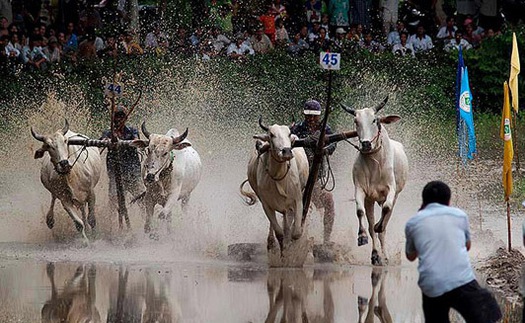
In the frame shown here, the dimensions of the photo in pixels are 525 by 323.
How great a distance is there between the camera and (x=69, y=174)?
17.5 metres

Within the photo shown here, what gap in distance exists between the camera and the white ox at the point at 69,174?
1706cm

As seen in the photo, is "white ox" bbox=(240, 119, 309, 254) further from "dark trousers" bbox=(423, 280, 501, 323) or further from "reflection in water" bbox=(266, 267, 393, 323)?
"dark trousers" bbox=(423, 280, 501, 323)

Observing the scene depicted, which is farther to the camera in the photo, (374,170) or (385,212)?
(374,170)

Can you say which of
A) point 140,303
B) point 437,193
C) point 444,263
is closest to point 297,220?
point 140,303

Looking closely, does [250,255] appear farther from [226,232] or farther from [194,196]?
[194,196]

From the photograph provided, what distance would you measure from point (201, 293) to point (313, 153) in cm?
325

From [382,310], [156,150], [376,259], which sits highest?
[156,150]

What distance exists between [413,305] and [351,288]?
1198mm

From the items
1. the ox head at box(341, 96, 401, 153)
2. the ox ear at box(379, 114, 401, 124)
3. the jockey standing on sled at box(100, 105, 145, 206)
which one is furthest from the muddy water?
the jockey standing on sled at box(100, 105, 145, 206)

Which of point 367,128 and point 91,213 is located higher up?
point 367,128

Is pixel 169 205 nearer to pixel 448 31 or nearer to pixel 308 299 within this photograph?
pixel 308 299

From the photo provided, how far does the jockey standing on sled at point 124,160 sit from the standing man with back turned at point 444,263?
8894 mm

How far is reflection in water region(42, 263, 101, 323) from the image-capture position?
11.7 m

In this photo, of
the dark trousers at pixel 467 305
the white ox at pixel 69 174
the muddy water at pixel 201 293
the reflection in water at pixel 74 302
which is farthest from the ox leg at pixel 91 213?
the dark trousers at pixel 467 305
